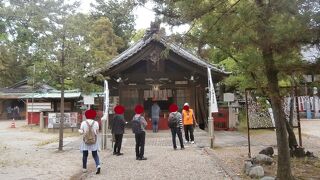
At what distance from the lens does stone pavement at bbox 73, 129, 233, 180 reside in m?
10.0

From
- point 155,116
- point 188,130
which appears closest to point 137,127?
point 188,130

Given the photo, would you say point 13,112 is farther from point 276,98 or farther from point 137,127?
point 276,98

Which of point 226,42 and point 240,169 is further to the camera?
point 240,169

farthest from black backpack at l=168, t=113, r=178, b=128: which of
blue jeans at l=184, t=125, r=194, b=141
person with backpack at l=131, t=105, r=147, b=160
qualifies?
person with backpack at l=131, t=105, r=147, b=160

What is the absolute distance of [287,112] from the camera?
12.8 metres

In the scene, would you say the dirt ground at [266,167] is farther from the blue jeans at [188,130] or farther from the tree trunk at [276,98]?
the blue jeans at [188,130]

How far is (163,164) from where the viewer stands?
38.8 feet

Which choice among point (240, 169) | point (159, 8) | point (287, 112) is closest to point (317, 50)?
point (159, 8)

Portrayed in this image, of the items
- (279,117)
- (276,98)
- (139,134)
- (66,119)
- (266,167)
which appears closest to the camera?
(276,98)

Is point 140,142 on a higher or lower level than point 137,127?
lower

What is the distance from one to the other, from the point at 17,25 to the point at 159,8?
2899 mm

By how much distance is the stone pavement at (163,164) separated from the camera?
10047mm

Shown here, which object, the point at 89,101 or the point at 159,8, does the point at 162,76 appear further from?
the point at 159,8

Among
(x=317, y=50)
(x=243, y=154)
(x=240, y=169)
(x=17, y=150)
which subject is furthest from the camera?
(x=17, y=150)
